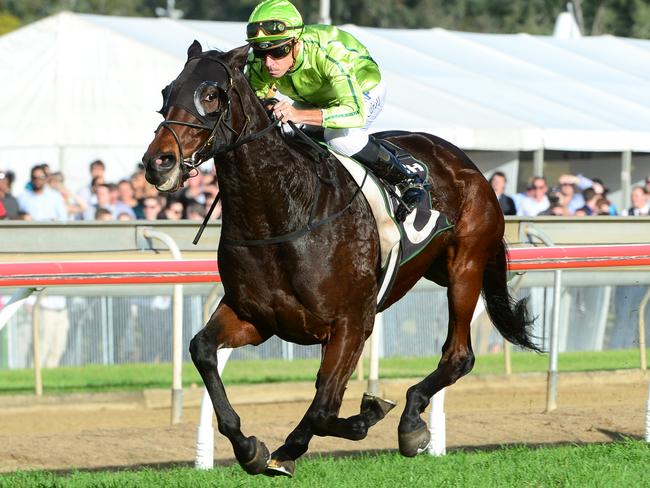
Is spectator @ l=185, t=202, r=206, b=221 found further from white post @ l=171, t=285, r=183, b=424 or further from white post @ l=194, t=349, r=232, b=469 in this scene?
white post @ l=194, t=349, r=232, b=469

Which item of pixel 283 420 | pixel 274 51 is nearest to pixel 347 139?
pixel 274 51

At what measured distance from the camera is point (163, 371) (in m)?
10.3

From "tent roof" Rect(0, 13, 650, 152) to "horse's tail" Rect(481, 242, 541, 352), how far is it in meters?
6.92

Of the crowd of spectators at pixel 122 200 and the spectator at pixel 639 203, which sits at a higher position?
the crowd of spectators at pixel 122 200

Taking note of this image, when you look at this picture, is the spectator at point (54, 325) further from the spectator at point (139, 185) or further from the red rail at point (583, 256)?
the red rail at point (583, 256)

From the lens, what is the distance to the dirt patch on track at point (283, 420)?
697 centimetres

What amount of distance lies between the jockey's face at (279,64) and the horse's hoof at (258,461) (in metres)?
→ 1.44

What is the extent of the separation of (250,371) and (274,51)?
5377mm

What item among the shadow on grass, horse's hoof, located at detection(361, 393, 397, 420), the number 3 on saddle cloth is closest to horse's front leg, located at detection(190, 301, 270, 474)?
horse's hoof, located at detection(361, 393, 397, 420)

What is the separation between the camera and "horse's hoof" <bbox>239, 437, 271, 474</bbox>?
5.05m

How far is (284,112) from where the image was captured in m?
5.13

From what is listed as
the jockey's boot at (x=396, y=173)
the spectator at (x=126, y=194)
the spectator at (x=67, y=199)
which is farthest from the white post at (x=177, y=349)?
the spectator at (x=67, y=199)

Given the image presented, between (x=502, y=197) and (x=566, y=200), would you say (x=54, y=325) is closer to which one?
(x=502, y=197)

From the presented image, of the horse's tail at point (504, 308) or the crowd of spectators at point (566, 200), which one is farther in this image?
the crowd of spectators at point (566, 200)
